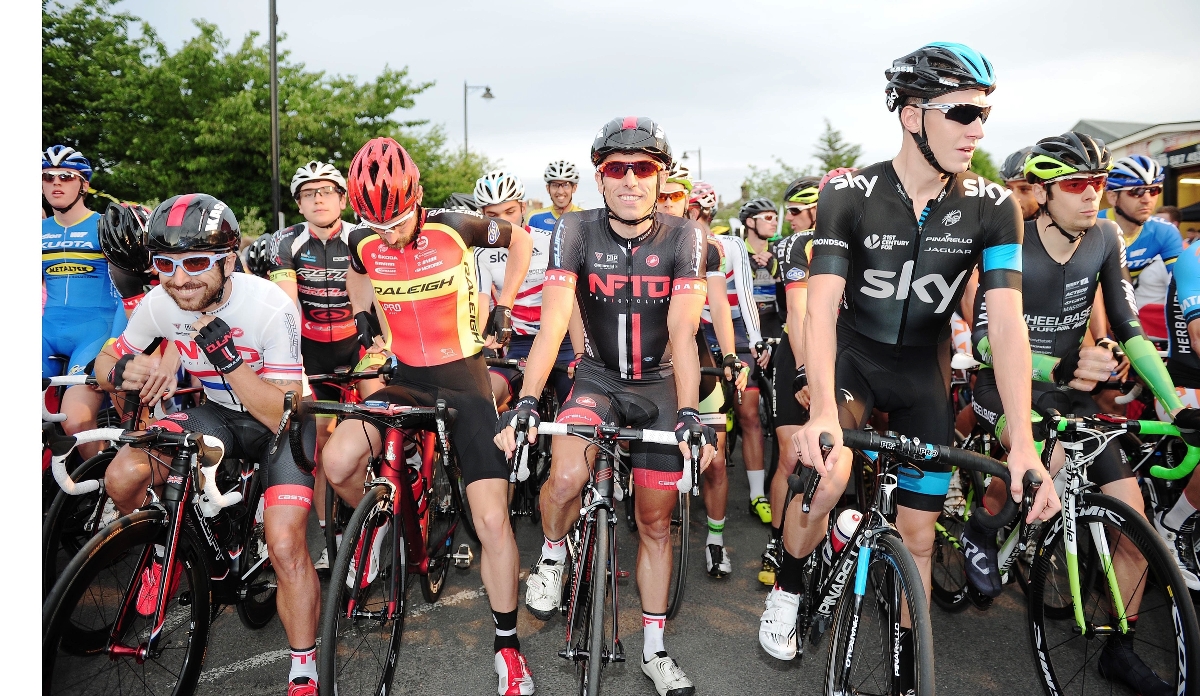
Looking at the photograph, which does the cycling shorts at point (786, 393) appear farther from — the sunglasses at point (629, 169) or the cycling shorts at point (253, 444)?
the cycling shorts at point (253, 444)

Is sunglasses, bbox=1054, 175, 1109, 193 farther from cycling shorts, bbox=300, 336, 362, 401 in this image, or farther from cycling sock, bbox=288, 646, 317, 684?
cycling shorts, bbox=300, 336, 362, 401

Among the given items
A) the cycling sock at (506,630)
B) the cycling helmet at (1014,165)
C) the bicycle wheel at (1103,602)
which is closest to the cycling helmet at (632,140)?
the cycling sock at (506,630)

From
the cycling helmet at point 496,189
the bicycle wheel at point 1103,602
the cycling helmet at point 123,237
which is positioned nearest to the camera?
the bicycle wheel at point 1103,602

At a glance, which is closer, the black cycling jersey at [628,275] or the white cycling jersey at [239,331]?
the white cycling jersey at [239,331]

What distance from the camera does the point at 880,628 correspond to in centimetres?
291

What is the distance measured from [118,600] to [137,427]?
1589mm

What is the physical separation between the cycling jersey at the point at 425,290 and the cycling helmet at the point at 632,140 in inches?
40.2

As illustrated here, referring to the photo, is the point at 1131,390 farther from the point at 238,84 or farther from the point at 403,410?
the point at 238,84

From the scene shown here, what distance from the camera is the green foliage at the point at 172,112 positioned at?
21328mm

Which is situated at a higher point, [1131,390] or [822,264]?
[822,264]

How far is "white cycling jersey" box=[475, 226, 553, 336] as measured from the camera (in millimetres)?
6379

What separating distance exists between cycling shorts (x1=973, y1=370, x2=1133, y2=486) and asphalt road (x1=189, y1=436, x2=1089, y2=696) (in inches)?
40.6

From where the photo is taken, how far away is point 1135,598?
3.22 metres
